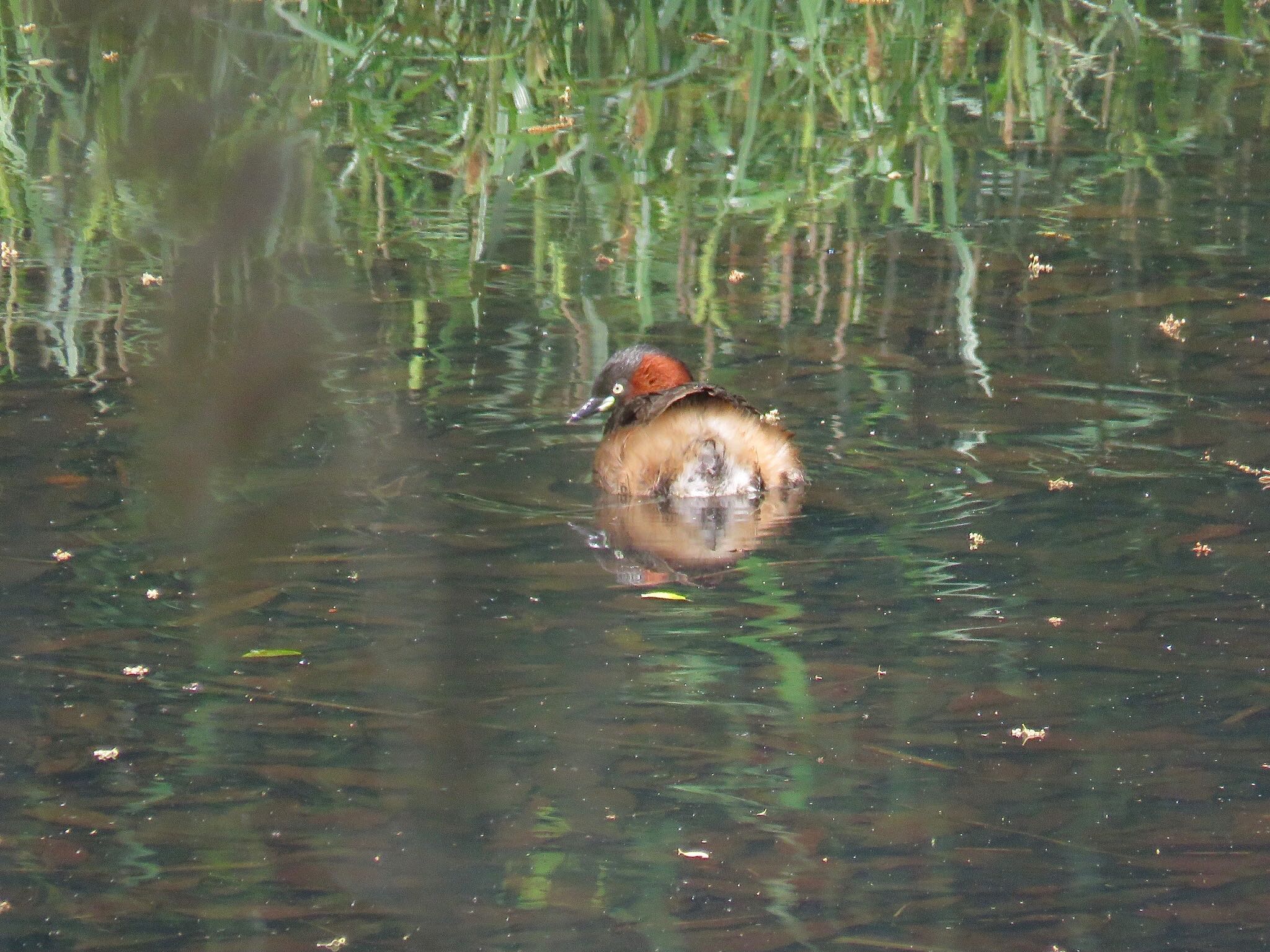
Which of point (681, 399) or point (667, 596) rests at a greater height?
point (681, 399)

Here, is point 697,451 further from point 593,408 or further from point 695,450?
point 593,408

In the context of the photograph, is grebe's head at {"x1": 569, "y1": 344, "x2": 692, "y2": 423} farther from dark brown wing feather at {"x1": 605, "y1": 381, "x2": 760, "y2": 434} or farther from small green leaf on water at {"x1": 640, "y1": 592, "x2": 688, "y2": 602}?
small green leaf on water at {"x1": 640, "y1": 592, "x2": 688, "y2": 602}

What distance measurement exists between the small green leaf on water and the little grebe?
0.92m

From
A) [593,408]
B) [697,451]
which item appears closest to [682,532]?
[697,451]

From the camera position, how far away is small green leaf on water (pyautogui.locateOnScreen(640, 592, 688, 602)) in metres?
4.41

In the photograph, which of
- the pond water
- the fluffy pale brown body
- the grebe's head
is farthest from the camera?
the grebe's head

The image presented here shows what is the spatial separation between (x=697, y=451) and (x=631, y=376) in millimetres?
683

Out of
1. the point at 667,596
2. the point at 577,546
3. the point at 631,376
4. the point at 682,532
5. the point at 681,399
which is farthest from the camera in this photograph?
the point at 631,376

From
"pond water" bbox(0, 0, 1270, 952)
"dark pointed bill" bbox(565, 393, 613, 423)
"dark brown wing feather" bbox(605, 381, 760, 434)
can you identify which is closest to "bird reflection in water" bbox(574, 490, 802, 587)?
"pond water" bbox(0, 0, 1270, 952)

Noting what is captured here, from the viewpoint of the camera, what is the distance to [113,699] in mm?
3658

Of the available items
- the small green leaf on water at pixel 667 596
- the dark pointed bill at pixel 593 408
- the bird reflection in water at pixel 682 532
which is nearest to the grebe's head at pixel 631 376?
the dark pointed bill at pixel 593 408

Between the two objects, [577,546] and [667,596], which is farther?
[577,546]

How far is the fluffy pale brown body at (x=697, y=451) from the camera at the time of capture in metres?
5.30

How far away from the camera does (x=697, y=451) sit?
5422 millimetres
